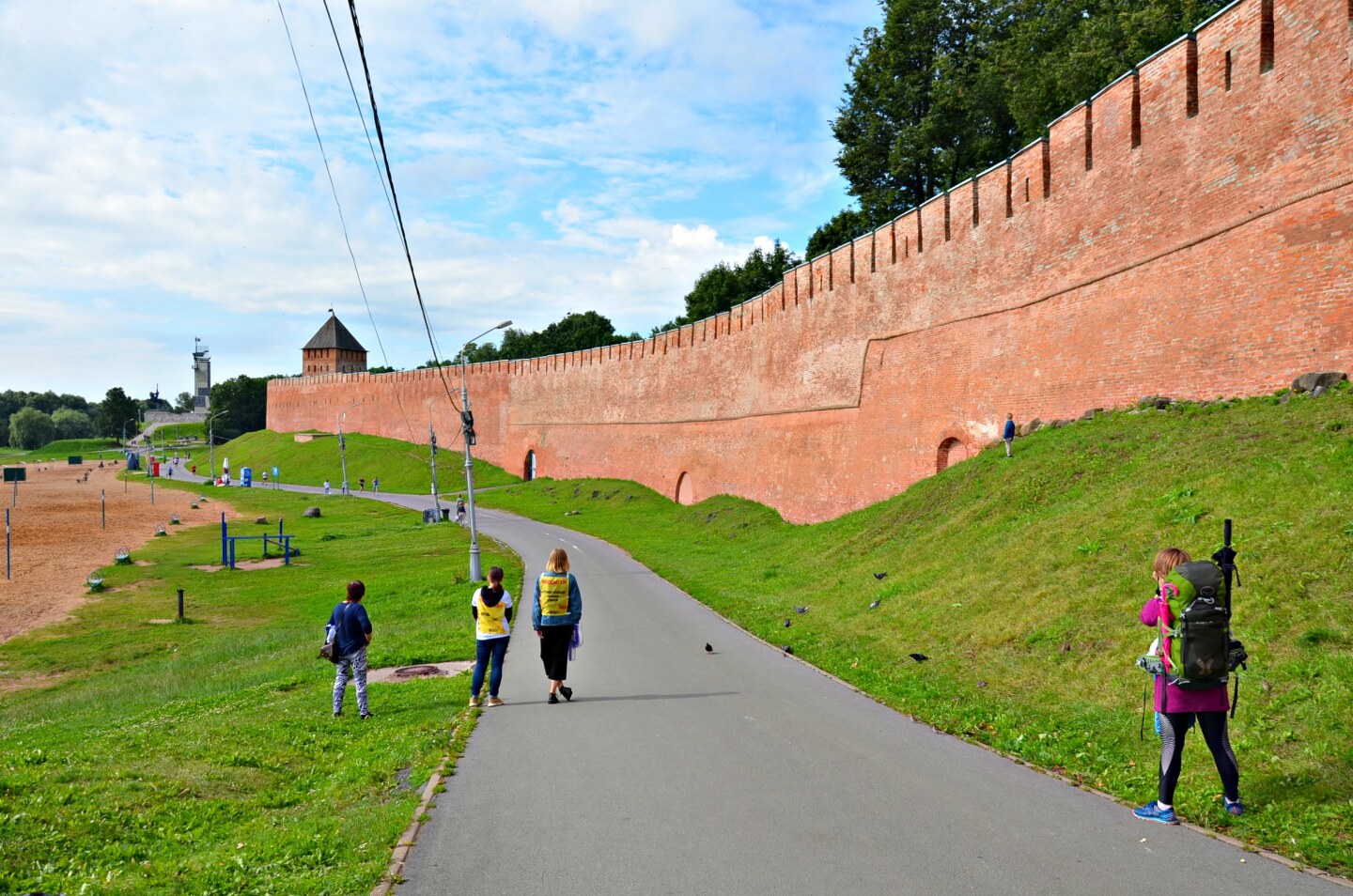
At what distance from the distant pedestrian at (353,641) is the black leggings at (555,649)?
193cm

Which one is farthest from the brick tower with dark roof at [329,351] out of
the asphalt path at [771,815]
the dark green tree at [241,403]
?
the asphalt path at [771,815]

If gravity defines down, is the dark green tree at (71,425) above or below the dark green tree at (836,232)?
below

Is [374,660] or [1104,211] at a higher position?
[1104,211]

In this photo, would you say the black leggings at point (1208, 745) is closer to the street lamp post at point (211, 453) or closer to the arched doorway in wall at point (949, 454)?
the arched doorway in wall at point (949, 454)

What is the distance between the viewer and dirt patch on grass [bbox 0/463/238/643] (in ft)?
85.8

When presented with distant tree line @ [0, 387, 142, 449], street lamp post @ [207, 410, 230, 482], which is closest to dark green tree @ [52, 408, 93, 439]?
distant tree line @ [0, 387, 142, 449]

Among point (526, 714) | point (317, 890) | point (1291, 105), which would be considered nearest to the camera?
point (317, 890)

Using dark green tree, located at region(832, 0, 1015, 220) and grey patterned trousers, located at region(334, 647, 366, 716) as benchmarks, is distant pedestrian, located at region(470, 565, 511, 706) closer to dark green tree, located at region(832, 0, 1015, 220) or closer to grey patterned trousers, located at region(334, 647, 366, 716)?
grey patterned trousers, located at region(334, 647, 366, 716)

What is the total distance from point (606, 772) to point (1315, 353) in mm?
12173

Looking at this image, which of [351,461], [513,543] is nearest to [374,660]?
[513,543]

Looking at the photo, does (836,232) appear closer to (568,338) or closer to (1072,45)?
(1072,45)

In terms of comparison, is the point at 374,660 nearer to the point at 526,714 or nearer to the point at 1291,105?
the point at 526,714

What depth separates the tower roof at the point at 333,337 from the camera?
107188mm

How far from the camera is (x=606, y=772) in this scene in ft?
23.5
